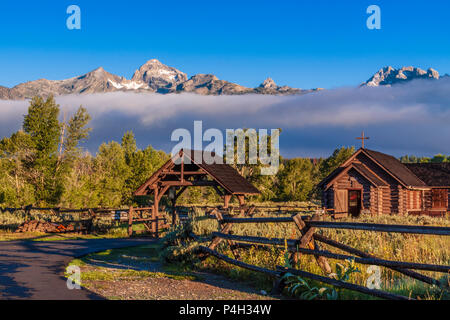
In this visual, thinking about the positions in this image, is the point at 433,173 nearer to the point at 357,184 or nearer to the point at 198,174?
the point at 357,184

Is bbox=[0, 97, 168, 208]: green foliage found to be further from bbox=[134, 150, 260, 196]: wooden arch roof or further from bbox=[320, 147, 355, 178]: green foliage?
bbox=[320, 147, 355, 178]: green foliage

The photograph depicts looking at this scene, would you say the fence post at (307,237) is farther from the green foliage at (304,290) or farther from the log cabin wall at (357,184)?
the log cabin wall at (357,184)

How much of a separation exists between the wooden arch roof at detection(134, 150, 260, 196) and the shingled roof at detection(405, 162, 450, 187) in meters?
17.9

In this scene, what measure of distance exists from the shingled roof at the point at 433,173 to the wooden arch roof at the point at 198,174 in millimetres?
17885

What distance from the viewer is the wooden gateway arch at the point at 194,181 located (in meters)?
23.5

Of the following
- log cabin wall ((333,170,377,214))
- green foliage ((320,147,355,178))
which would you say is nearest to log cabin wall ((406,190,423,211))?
log cabin wall ((333,170,377,214))

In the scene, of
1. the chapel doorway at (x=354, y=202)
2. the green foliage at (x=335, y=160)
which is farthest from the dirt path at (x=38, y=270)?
the green foliage at (x=335, y=160)

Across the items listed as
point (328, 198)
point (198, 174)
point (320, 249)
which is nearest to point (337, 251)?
point (320, 249)

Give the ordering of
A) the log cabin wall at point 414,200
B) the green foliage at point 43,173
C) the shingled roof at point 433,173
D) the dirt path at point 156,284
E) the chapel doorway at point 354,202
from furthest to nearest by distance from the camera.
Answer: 1. the shingled roof at point 433,173
2. the chapel doorway at point 354,202
3. the log cabin wall at point 414,200
4. the green foliage at point 43,173
5. the dirt path at point 156,284

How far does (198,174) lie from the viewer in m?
24.6

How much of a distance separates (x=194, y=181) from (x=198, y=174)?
0.66 metres

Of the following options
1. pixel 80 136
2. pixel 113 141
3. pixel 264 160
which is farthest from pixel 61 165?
pixel 264 160

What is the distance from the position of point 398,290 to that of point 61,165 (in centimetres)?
3121
